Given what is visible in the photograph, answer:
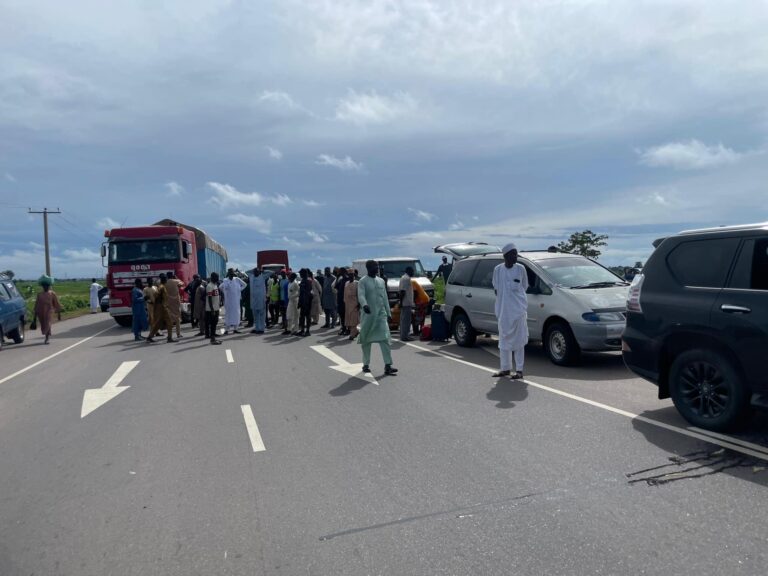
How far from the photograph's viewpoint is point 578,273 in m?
11.0

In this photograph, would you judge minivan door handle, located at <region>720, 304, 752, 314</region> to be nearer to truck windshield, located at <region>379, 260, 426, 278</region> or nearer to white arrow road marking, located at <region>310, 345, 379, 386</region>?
white arrow road marking, located at <region>310, 345, 379, 386</region>

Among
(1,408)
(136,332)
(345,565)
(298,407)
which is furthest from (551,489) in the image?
(136,332)

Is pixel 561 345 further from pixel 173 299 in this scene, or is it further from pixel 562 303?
pixel 173 299

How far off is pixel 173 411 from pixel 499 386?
4.44 meters

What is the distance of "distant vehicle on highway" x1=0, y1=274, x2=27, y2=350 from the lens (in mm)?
17163

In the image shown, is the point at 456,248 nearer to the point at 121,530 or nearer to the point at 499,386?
the point at 499,386

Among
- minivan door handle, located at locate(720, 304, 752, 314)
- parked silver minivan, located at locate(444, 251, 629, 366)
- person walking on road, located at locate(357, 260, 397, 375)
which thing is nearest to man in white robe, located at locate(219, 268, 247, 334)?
parked silver minivan, located at locate(444, 251, 629, 366)

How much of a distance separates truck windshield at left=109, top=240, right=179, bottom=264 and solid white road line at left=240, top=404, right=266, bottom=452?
14.6 meters

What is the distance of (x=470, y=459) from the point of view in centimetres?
525

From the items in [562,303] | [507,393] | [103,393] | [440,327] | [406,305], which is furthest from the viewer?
[406,305]

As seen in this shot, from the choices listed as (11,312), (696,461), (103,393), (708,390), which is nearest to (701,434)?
(708,390)

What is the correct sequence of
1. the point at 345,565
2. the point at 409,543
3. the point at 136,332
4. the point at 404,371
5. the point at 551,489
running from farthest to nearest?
the point at 136,332 → the point at 404,371 → the point at 551,489 → the point at 409,543 → the point at 345,565

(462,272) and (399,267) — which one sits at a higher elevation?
(399,267)

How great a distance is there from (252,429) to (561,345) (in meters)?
5.76
